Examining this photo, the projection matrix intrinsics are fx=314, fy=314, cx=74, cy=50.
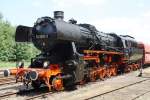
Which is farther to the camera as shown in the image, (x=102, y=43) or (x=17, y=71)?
(x=102, y=43)

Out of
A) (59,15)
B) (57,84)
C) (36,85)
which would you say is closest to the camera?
(57,84)

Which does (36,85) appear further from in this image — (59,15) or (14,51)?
(14,51)

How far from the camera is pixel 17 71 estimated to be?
14.9 meters

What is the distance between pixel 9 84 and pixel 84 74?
4.78 metres

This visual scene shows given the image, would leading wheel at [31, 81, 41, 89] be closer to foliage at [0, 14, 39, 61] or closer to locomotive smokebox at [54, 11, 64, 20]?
locomotive smokebox at [54, 11, 64, 20]


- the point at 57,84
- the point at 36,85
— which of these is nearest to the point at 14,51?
the point at 36,85

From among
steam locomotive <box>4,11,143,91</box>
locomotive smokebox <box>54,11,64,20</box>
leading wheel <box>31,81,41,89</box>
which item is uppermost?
locomotive smokebox <box>54,11,64,20</box>

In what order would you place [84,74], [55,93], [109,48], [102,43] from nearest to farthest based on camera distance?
[55,93] < [84,74] < [102,43] < [109,48]

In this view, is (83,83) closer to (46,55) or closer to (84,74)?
(84,74)

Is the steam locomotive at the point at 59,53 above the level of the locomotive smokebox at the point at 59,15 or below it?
below

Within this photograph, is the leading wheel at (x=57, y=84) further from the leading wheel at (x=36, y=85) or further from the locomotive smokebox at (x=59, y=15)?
the locomotive smokebox at (x=59, y=15)

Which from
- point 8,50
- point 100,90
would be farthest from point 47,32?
point 8,50

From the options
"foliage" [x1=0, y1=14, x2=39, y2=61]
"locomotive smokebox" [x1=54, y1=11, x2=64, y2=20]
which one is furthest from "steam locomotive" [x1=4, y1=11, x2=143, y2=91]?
"foliage" [x1=0, y1=14, x2=39, y2=61]

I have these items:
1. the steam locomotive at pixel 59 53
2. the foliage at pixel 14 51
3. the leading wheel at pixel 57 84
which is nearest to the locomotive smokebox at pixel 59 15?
the steam locomotive at pixel 59 53
